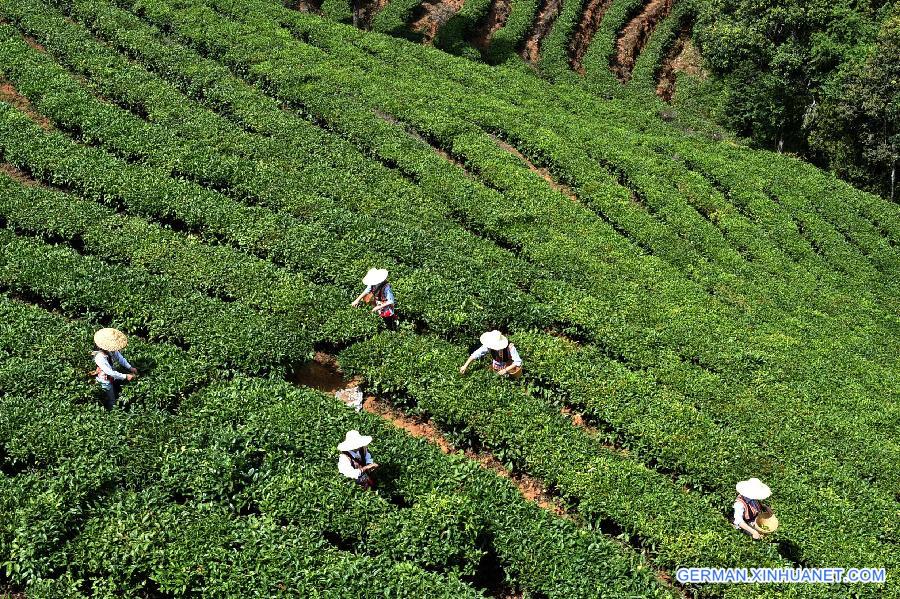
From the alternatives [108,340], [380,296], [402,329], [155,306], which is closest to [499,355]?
[402,329]

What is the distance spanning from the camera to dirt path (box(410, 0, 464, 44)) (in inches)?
1692

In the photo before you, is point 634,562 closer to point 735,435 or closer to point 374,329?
point 735,435

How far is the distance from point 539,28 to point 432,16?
6765 mm

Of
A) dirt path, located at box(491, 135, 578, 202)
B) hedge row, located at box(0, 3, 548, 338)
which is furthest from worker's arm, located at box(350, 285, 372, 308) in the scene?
dirt path, located at box(491, 135, 578, 202)

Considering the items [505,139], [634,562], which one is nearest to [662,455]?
[634,562]

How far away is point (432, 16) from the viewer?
44.0 m

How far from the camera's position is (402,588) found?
11.2m

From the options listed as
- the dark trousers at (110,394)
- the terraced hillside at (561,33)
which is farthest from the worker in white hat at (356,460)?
the terraced hillside at (561,33)

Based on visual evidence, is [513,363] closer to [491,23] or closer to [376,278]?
[376,278]

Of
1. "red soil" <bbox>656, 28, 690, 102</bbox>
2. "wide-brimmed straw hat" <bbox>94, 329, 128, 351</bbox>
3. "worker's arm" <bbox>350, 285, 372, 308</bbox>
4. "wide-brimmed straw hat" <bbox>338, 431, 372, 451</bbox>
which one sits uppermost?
"red soil" <bbox>656, 28, 690, 102</bbox>

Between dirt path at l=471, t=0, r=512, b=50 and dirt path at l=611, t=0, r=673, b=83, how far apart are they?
7.38 m

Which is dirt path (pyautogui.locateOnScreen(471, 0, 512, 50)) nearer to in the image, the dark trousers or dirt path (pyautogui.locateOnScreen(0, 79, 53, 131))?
dirt path (pyautogui.locateOnScreen(0, 79, 53, 131))

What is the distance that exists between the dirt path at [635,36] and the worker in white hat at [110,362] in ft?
123

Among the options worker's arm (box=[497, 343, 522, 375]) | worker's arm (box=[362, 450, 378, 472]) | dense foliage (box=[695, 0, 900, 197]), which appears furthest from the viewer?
dense foliage (box=[695, 0, 900, 197])
